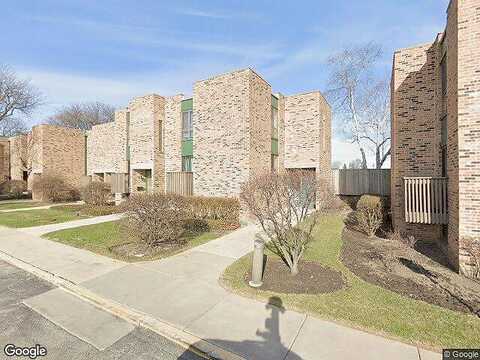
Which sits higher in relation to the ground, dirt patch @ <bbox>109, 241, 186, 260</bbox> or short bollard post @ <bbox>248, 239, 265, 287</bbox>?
short bollard post @ <bbox>248, 239, 265, 287</bbox>

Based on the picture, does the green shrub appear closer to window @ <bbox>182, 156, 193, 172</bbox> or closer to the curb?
window @ <bbox>182, 156, 193, 172</bbox>

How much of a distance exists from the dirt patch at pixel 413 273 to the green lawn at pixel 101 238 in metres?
5.22

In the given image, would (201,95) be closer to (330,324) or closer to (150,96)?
(150,96)

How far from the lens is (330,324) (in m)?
3.93

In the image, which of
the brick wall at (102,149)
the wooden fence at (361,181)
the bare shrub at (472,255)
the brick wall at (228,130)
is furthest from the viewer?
the brick wall at (102,149)

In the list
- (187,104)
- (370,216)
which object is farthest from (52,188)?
(370,216)

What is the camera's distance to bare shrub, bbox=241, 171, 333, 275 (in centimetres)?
613

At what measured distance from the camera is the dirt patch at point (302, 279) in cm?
518

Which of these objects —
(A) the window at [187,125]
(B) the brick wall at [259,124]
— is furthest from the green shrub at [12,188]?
(B) the brick wall at [259,124]

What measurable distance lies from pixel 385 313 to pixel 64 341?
512cm

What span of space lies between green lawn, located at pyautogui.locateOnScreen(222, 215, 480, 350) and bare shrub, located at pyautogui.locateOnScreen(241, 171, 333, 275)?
1.32 meters

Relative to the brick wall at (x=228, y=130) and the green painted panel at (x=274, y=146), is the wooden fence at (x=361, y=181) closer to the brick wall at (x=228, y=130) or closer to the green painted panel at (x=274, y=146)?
the green painted panel at (x=274, y=146)

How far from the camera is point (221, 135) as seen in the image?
14.6 metres

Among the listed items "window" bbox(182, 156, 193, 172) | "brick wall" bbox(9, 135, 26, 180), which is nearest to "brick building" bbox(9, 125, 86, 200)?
"brick wall" bbox(9, 135, 26, 180)
